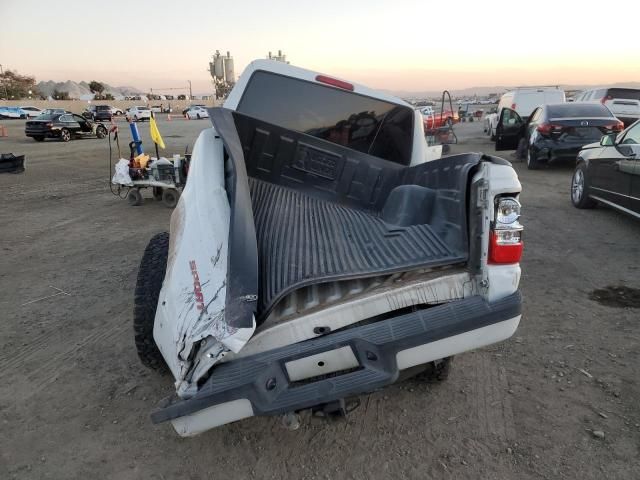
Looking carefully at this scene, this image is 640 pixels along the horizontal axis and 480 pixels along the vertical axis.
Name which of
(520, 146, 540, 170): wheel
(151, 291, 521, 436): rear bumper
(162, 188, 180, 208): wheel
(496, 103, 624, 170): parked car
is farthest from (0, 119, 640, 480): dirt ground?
(520, 146, 540, 170): wheel

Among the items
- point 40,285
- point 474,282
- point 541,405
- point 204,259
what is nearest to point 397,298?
point 474,282

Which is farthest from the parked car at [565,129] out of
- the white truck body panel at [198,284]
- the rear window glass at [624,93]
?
the white truck body panel at [198,284]

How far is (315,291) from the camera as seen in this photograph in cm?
229

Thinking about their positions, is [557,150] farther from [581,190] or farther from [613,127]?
[581,190]

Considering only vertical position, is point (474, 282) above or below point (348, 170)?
below

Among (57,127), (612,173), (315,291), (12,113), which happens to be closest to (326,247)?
(315,291)

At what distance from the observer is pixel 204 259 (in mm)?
2133

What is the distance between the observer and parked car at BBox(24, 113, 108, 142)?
2194 centimetres

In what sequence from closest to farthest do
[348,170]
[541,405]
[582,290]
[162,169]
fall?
1. [541,405]
2. [348,170]
3. [582,290]
4. [162,169]

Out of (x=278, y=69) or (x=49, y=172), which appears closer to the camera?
(x=278, y=69)

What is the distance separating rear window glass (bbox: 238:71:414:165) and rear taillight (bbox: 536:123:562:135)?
7556mm

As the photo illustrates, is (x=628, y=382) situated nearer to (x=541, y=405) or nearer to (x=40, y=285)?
(x=541, y=405)

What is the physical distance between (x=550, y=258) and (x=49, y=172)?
13.0 meters

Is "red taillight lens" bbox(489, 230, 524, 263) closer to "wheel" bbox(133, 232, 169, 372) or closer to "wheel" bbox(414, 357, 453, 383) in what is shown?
"wheel" bbox(414, 357, 453, 383)
